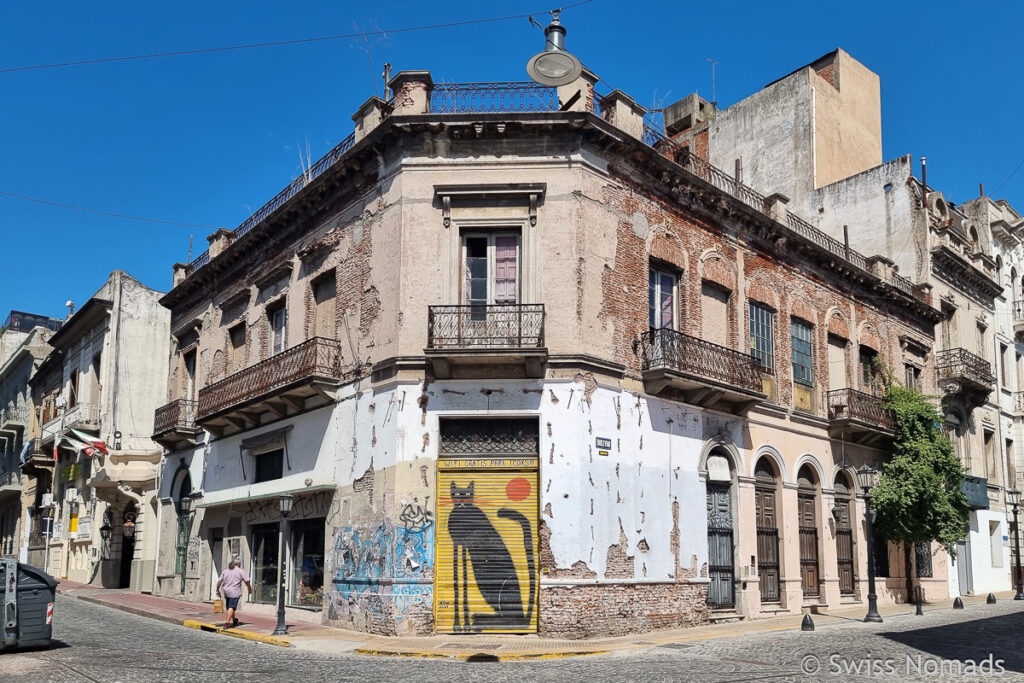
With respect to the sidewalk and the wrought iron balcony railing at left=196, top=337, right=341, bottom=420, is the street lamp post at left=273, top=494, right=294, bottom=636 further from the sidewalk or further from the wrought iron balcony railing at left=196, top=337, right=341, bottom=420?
the wrought iron balcony railing at left=196, top=337, right=341, bottom=420

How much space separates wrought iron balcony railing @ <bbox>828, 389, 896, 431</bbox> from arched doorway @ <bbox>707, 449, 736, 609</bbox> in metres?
5.19

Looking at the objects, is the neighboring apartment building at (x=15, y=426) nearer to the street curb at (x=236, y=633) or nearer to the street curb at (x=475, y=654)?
the street curb at (x=236, y=633)

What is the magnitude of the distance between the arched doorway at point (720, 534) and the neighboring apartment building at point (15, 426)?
30326 millimetres

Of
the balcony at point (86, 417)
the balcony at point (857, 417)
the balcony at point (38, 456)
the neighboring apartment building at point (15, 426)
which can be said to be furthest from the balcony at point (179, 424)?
the balcony at point (857, 417)

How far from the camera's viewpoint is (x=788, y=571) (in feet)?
67.4

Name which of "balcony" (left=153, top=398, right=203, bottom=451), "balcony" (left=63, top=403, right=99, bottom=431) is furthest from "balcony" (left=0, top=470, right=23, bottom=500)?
"balcony" (left=153, top=398, right=203, bottom=451)

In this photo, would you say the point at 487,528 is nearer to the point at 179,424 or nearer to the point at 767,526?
the point at 767,526

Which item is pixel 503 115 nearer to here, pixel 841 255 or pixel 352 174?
pixel 352 174

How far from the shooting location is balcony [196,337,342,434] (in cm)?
1825

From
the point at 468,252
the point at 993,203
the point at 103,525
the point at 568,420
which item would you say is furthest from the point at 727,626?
the point at 993,203

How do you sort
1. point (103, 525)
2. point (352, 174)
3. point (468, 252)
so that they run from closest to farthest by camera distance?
point (468, 252)
point (352, 174)
point (103, 525)

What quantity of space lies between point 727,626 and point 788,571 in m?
3.71

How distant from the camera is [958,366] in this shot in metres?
28.8

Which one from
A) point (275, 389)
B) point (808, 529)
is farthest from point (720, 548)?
point (275, 389)
